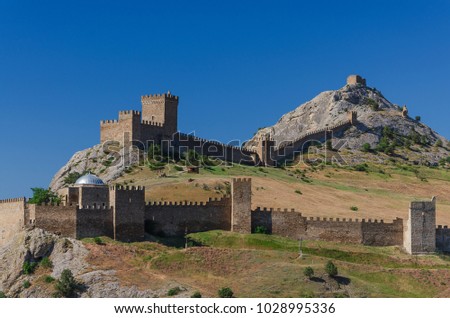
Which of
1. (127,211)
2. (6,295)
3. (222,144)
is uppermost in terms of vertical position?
(222,144)

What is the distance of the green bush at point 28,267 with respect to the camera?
2395 inches

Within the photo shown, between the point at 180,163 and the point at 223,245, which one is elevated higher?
the point at 180,163

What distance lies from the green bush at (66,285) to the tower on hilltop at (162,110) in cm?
3983

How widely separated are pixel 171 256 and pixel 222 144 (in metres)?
43.2

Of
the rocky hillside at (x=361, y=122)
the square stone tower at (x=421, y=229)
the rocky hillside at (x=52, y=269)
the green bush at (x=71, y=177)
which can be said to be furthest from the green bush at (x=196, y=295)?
the rocky hillside at (x=361, y=122)

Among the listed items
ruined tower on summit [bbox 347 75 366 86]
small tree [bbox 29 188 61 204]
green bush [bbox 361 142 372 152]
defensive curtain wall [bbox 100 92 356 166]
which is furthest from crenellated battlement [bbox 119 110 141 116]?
ruined tower on summit [bbox 347 75 366 86]

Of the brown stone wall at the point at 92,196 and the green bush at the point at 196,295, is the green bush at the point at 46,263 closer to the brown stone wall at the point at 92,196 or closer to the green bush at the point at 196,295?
the brown stone wall at the point at 92,196

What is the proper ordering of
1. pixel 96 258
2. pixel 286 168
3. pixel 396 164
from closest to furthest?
pixel 96 258 → pixel 286 168 → pixel 396 164

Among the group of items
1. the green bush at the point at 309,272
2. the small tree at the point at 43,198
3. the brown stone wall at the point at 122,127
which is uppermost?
the brown stone wall at the point at 122,127

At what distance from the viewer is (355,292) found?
195 ft

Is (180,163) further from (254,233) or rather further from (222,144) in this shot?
(254,233)

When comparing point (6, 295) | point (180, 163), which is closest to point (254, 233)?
point (6, 295)

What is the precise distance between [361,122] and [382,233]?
2597 inches

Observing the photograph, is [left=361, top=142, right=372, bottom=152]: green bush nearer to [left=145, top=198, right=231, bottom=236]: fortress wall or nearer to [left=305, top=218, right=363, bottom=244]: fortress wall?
[left=305, top=218, right=363, bottom=244]: fortress wall
